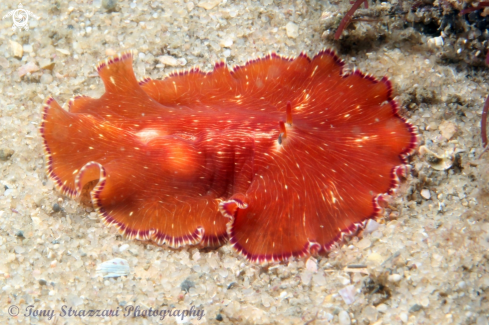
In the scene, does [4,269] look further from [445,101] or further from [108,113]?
[445,101]

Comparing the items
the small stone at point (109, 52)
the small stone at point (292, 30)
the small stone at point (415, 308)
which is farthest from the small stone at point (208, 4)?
the small stone at point (415, 308)

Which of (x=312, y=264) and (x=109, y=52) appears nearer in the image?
(x=312, y=264)

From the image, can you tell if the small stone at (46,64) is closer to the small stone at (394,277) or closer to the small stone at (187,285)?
the small stone at (187,285)

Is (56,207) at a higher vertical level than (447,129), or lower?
lower

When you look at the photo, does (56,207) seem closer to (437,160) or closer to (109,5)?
(109,5)

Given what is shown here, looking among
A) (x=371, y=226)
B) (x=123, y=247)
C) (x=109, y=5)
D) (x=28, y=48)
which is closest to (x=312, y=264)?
(x=371, y=226)

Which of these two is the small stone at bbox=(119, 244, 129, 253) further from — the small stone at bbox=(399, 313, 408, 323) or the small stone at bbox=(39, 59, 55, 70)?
the small stone at bbox=(39, 59, 55, 70)
